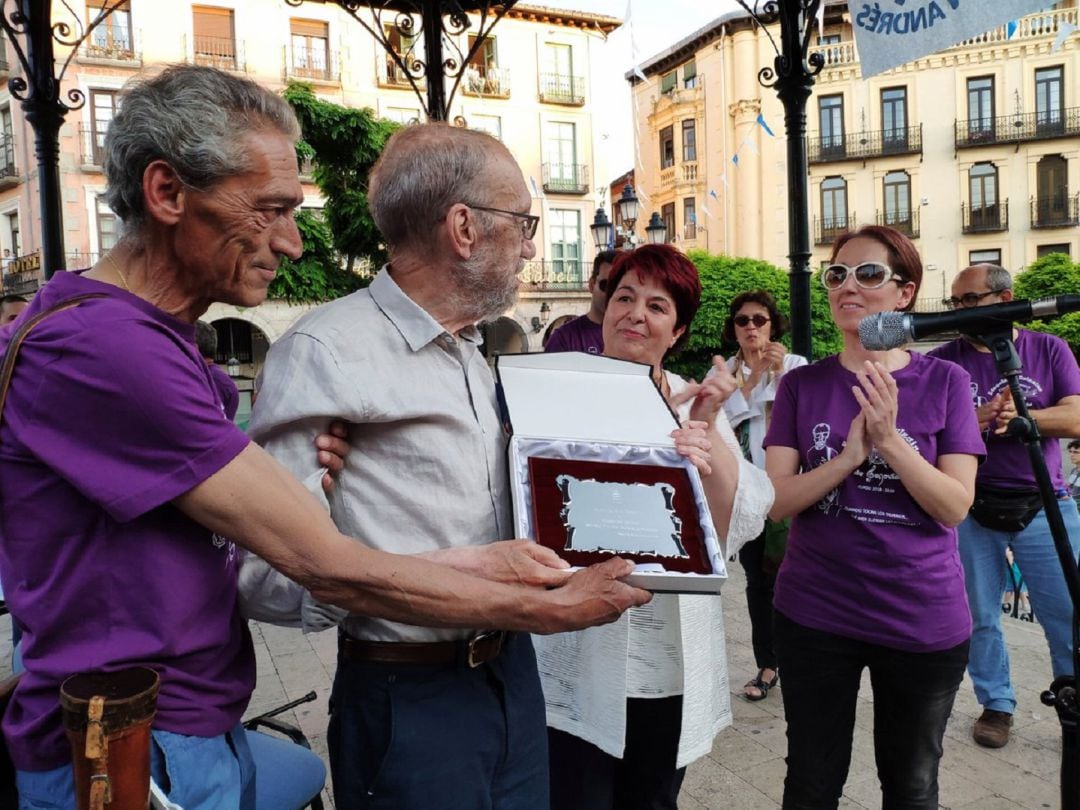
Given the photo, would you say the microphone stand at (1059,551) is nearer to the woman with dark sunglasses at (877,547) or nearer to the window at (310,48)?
the woman with dark sunglasses at (877,547)

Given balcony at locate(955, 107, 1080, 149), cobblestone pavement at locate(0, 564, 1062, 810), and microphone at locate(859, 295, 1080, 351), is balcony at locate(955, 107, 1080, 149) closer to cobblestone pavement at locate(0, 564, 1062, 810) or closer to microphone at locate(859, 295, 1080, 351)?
cobblestone pavement at locate(0, 564, 1062, 810)

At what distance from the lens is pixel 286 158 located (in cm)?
138

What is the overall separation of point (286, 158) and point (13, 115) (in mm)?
32038

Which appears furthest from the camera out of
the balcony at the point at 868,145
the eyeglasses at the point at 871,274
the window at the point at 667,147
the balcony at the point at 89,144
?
the window at the point at 667,147

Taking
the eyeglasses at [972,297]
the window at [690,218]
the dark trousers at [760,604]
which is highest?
the window at [690,218]

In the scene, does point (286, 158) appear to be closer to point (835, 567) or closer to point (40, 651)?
point (40, 651)

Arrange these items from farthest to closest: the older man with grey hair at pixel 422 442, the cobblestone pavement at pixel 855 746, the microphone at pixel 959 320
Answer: the cobblestone pavement at pixel 855 746
the microphone at pixel 959 320
the older man with grey hair at pixel 422 442

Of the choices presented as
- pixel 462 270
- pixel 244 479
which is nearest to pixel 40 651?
pixel 244 479

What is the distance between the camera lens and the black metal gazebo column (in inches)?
159

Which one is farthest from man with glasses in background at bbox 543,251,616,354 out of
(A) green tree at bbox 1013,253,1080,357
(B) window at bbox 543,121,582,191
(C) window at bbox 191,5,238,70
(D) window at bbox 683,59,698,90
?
(D) window at bbox 683,59,698,90

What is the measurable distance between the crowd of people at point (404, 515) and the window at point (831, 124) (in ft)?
114

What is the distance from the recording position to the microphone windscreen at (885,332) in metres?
1.89

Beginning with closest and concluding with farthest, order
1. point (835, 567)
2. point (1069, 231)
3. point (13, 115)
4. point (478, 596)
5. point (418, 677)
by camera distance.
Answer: point (478, 596), point (418, 677), point (835, 567), point (13, 115), point (1069, 231)

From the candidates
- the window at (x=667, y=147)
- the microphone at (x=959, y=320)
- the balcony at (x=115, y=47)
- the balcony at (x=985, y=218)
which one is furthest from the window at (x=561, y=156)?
the microphone at (x=959, y=320)
